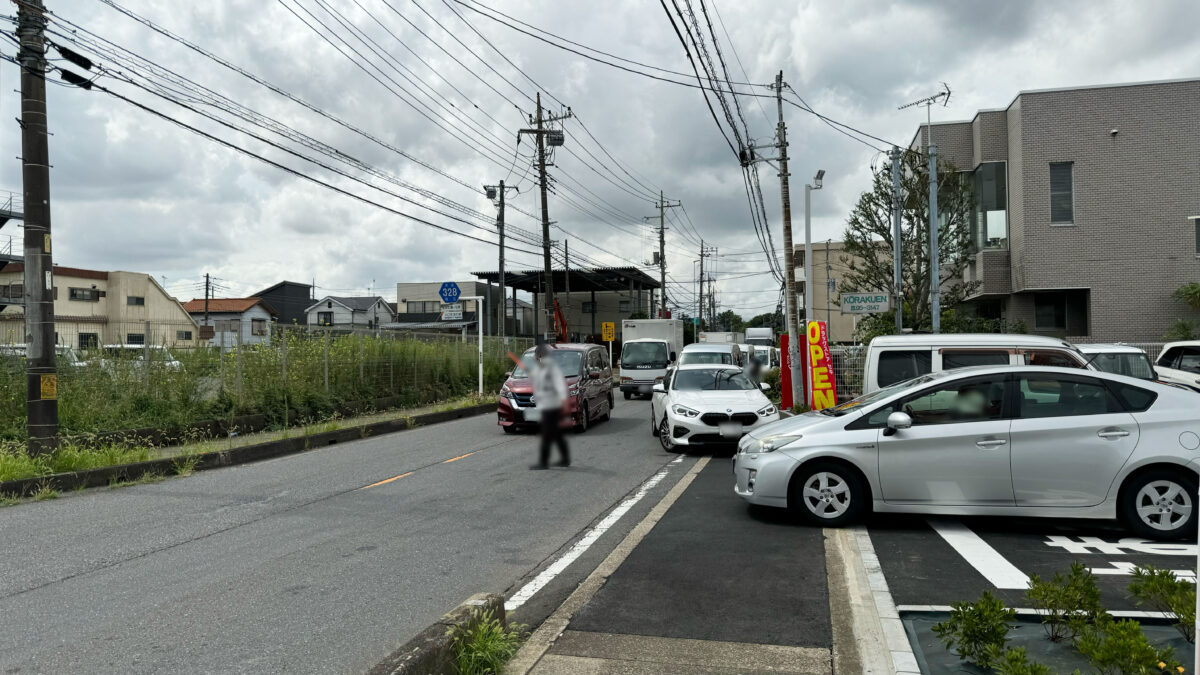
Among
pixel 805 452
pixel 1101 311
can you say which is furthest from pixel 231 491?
pixel 1101 311

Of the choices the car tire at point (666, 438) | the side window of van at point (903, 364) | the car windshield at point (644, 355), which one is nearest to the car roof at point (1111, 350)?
the side window of van at point (903, 364)

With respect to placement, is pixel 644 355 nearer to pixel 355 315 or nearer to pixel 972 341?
pixel 355 315

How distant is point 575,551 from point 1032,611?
370 centimetres

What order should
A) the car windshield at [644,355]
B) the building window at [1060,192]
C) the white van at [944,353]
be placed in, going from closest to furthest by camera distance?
the white van at [944,353], the building window at [1060,192], the car windshield at [644,355]

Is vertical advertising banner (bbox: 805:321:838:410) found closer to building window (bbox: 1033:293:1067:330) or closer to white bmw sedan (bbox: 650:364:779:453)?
white bmw sedan (bbox: 650:364:779:453)

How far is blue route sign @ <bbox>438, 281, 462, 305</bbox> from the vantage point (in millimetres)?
2705

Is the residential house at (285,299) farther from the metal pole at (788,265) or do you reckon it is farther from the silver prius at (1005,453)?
the silver prius at (1005,453)

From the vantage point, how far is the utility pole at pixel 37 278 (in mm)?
11164

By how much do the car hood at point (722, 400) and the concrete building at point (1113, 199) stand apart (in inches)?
750

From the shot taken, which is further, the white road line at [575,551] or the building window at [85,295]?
the building window at [85,295]

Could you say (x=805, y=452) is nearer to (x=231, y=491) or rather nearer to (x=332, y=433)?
(x=231, y=491)

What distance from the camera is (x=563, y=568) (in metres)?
6.67

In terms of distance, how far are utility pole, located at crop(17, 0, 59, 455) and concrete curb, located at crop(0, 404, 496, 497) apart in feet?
2.84

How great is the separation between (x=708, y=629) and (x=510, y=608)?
4.78ft
